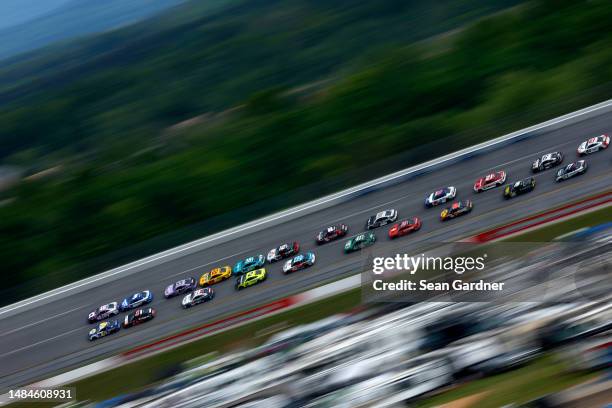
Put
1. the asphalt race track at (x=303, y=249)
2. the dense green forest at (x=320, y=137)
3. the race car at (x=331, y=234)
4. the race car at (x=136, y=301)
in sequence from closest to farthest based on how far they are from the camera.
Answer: the asphalt race track at (x=303, y=249) < the race car at (x=331, y=234) < the race car at (x=136, y=301) < the dense green forest at (x=320, y=137)

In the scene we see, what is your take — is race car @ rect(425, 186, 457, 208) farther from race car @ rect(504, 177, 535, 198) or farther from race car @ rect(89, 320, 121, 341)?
race car @ rect(89, 320, 121, 341)

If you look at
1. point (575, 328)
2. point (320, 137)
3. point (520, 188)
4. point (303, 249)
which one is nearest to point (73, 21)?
point (320, 137)

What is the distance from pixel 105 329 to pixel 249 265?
22.5ft

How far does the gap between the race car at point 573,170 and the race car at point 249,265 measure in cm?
1311

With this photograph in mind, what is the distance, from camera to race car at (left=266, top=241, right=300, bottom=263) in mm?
29478

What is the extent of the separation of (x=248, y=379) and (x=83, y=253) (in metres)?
19.1

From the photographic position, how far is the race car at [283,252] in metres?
29.5

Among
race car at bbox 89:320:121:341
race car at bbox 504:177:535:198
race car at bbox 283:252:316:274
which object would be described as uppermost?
race car at bbox 504:177:535:198

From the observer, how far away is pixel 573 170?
27.6m

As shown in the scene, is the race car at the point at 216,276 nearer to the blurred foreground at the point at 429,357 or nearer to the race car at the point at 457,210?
the blurred foreground at the point at 429,357

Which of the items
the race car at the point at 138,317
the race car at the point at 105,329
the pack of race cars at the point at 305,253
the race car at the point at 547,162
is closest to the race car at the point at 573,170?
the pack of race cars at the point at 305,253

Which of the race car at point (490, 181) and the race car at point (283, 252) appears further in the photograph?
the race car at point (283, 252)

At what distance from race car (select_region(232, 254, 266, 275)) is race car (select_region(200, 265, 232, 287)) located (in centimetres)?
31

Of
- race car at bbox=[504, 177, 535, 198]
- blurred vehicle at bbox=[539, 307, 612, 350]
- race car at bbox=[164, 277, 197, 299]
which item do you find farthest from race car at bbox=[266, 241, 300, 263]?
blurred vehicle at bbox=[539, 307, 612, 350]
